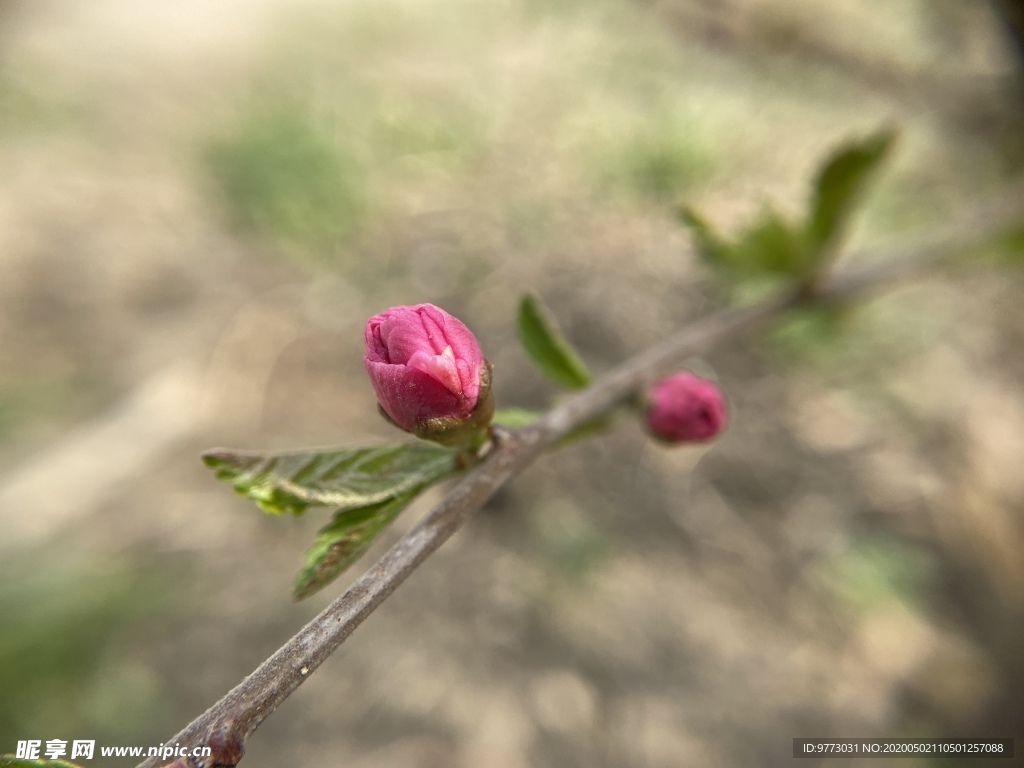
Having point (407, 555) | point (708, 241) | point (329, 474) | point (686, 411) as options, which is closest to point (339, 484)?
point (329, 474)

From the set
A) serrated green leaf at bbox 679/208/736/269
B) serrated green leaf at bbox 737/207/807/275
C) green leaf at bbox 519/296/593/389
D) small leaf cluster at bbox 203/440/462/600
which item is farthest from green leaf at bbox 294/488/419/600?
serrated green leaf at bbox 737/207/807/275

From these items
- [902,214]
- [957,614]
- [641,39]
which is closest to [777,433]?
[957,614]

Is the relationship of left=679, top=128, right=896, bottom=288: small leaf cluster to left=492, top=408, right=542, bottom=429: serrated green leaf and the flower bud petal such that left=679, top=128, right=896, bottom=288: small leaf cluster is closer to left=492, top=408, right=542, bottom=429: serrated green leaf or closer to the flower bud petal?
left=492, top=408, right=542, bottom=429: serrated green leaf

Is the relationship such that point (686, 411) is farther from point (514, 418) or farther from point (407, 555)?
point (407, 555)

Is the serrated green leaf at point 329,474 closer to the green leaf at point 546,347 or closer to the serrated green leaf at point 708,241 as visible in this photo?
the green leaf at point 546,347

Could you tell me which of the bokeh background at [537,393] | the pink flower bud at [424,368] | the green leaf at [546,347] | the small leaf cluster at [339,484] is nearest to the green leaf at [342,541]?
the small leaf cluster at [339,484]

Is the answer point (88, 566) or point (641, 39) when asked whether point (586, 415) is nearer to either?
point (88, 566)
